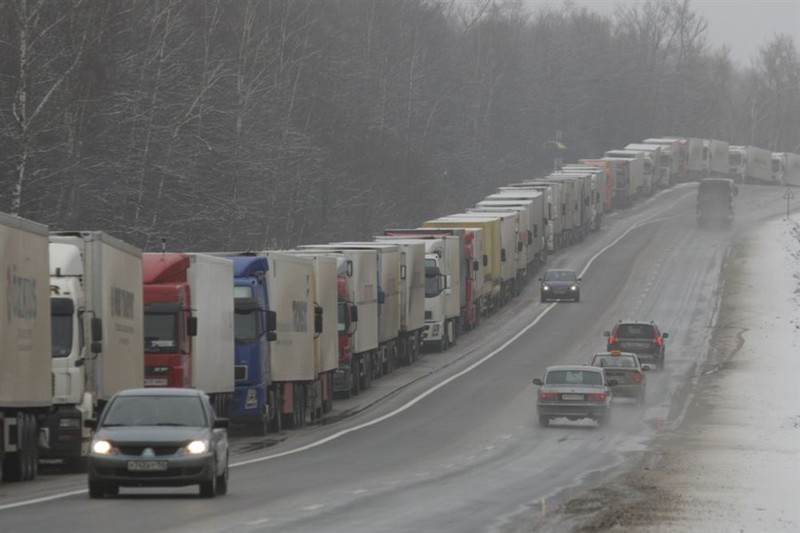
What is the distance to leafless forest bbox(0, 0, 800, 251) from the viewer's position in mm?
55219

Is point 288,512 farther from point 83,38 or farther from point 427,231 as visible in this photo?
point 427,231

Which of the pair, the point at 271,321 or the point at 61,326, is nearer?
the point at 61,326

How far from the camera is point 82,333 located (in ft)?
91.1

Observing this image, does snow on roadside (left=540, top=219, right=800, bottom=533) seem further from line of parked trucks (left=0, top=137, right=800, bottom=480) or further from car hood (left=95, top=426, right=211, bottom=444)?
line of parked trucks (left=0, top=137, right=800, bottom=480)

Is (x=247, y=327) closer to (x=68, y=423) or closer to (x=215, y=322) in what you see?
(x=215, y=322)

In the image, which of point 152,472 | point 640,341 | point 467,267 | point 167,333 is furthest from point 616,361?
point 152,472

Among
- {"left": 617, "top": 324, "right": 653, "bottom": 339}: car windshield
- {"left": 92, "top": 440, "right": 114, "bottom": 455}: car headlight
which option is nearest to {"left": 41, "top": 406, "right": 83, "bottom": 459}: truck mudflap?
{"left": 92, "top": 440, "right": 114, "bottom": 455}: car headlight

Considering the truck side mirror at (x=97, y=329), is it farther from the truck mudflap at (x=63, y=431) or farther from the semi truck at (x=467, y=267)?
the semi truck at (x=467, y=267)

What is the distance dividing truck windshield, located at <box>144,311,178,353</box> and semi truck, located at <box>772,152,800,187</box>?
136m

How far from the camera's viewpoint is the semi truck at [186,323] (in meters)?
32.5

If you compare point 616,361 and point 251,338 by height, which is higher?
point 251,338

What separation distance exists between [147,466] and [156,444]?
0.93 feet

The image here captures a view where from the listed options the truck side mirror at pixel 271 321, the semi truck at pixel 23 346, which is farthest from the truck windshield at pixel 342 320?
the semi truck at pixel 23 346

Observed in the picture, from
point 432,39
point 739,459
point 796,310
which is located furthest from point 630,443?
point 432,39
